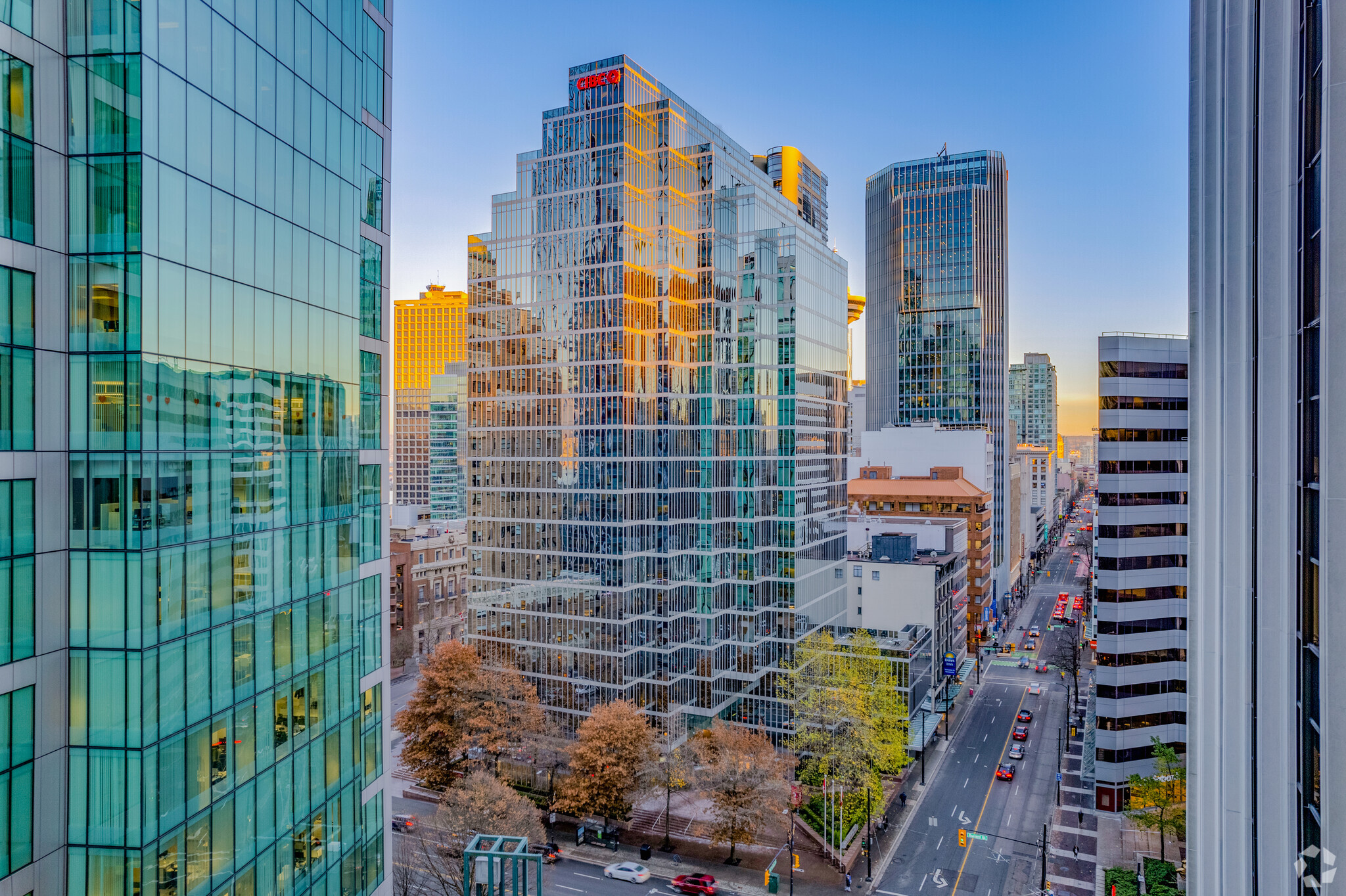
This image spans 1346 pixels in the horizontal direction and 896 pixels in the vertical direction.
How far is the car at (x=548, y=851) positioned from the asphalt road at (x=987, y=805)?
789 inches

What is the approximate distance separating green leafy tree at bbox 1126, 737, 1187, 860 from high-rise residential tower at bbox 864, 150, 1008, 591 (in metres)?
118

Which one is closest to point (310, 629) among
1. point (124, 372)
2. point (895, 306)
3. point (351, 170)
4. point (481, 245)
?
point (124, 372)

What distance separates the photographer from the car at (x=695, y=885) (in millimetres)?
46344

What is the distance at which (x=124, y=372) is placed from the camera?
722 inches

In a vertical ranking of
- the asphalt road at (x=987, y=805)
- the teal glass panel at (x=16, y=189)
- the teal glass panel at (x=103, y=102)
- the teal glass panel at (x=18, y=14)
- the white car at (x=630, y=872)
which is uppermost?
the teal glass panel at (x=18, y=14)

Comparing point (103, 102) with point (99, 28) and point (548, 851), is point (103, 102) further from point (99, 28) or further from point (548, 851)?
point (548, 851)

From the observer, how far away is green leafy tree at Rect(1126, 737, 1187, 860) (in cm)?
4816

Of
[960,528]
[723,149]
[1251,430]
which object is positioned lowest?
[960,528]

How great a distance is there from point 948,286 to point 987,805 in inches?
5232

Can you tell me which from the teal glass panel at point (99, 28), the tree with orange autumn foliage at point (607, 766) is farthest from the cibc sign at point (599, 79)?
the teal glass panel at point (99, 28)

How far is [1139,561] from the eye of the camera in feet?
189

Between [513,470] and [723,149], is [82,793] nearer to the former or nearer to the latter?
[513,470]

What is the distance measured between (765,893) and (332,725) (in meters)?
31.3

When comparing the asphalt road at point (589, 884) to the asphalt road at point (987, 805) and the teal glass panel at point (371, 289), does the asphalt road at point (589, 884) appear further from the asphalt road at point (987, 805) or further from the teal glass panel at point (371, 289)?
the teal glass panel at point (371, 289)
